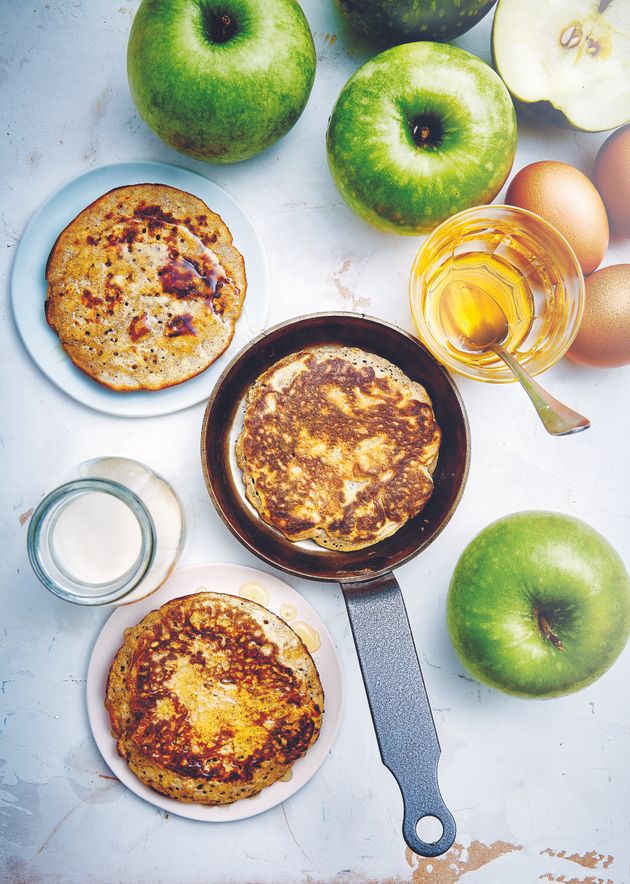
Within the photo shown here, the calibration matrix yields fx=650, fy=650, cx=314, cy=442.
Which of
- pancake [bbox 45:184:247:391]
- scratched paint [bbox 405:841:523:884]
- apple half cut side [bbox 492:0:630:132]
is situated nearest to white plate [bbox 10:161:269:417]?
pancake [bbox 45:184:247:391]

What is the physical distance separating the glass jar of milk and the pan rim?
3.6 inches

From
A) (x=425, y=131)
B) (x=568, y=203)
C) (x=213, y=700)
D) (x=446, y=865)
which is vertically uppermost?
(x=425, y=131)

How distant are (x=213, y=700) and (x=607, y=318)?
32.6 inches

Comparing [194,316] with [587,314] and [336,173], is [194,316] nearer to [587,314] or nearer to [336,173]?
[336,173]

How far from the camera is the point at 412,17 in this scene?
914mm

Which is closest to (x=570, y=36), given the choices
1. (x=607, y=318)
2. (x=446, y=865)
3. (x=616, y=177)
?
(x=616, y=177)

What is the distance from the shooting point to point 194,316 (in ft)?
3.27

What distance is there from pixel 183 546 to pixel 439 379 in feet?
1.55

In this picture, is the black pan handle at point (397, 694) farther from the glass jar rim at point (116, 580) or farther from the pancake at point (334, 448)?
the glass jar rim at point (116, 580)

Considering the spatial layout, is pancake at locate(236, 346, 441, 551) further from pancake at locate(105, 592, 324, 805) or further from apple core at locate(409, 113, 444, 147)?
apple core at locate(409, 113, 444, 147)

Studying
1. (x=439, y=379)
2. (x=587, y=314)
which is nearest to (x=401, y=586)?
(x=439, y=379)

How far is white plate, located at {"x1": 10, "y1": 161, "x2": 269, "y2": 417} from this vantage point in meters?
1.00

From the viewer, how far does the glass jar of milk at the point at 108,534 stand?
0.86 metres

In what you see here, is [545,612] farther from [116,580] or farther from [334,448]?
[116,580]
